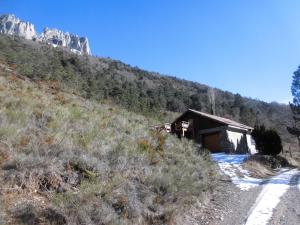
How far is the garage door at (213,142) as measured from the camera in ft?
102

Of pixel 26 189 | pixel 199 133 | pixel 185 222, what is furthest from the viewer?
pixel 199 133

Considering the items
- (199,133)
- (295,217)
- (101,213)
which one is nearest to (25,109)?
(101,213)

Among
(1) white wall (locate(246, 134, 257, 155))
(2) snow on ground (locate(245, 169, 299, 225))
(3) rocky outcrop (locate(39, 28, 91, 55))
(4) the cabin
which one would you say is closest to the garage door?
(4) the cabin

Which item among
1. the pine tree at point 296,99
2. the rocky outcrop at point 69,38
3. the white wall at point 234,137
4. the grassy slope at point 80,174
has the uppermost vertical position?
the rocky outcrop at point 69,38

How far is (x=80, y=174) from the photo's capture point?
23.2 ft

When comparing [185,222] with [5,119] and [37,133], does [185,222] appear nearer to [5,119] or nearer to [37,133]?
[37,133]

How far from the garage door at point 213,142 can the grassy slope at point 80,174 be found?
20368 mm

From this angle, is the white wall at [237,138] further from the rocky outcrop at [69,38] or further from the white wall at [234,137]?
the rocky outcrop at [69,38]

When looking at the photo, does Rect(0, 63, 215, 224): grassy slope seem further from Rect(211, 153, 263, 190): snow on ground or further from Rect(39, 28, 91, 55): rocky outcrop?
Rect(39, 28, 91, 55): rocky outcrop

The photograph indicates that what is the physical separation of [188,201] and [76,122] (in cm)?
426

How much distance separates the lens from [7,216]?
5078mm

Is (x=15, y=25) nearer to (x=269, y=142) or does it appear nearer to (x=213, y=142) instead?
(x=213, y=142)

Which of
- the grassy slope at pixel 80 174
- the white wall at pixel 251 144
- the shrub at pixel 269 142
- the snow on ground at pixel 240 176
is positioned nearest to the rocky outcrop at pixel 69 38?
the white wall at pixel 251 144

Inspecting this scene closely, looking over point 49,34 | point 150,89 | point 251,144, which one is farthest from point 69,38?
point 251,144
